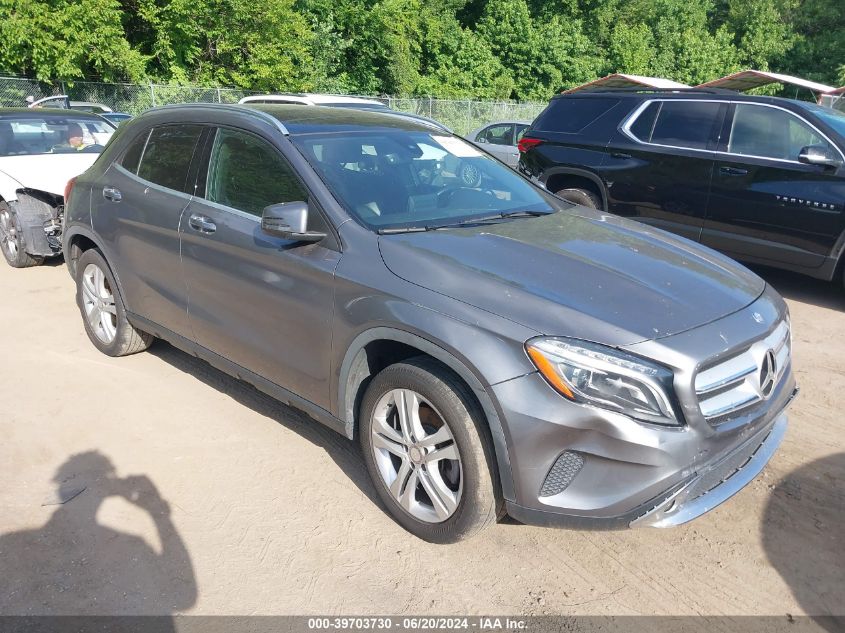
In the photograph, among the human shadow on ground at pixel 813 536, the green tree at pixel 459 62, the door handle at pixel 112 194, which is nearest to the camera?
the human shadow on ground at pixel 813 536

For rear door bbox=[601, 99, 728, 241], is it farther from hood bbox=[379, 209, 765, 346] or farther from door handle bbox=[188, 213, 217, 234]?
door handle bbox=[188, 213, 217, 234]

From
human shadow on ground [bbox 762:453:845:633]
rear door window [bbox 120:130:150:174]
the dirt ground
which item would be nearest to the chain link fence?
rear door window [bbox 120:130:150:174]

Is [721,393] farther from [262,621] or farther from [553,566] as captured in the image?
[262,621]

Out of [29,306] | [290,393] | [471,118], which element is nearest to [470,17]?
[471,118]

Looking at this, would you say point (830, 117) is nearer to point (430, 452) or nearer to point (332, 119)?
point (332, 119)

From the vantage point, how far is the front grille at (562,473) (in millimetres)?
2519

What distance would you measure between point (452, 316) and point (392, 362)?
1.92 feet

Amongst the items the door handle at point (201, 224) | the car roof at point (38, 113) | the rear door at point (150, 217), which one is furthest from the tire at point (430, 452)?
the car roof at point (38, 113)

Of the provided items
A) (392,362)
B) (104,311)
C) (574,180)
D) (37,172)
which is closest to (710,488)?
(392,362)

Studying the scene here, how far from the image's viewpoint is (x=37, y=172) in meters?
7.11

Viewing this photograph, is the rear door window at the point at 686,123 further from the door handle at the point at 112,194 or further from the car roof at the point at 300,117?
the door handle at the point at 112,194

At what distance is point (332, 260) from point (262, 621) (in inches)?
59.7

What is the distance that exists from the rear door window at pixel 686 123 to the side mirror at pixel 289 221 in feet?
16.6

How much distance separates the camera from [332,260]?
125 inches
